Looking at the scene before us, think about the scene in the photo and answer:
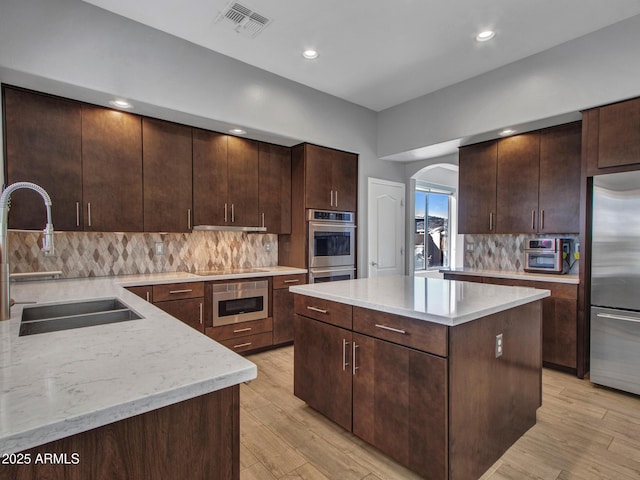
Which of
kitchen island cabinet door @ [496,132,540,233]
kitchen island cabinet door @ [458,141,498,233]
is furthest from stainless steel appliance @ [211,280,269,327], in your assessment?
kitchen island cabinet door @ [496,132,540,233]

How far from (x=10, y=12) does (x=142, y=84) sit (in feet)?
2.82

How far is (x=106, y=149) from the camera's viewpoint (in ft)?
9.82

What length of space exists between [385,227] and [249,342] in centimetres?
250

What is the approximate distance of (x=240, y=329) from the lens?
3.59 metres

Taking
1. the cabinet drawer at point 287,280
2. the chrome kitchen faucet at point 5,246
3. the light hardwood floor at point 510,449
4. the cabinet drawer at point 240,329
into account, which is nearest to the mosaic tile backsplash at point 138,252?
the cabinet drawer at point 287,280

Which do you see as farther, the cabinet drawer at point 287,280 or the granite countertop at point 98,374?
the cabinet drawer at point 287,280

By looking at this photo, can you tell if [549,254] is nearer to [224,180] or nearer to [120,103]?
[224,180]

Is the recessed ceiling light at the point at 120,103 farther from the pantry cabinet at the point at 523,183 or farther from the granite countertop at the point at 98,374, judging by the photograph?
the pantry cabinet at the point at 523,183

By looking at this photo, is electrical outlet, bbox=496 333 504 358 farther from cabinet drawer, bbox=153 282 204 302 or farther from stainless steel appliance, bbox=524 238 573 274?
cabinet drawer, bbox=153 282 204 302

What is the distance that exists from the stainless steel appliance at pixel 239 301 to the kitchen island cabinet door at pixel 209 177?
0.74 meters

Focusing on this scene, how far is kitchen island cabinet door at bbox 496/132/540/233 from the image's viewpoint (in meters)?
3.62

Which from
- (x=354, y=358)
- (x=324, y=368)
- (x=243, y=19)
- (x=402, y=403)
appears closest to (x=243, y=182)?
(x=243, y=19)

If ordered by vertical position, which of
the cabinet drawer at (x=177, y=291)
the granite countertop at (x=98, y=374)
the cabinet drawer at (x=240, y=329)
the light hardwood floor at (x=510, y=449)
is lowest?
the light hardwood floor at (x=510, y=449)

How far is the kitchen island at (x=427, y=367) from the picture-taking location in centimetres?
161
